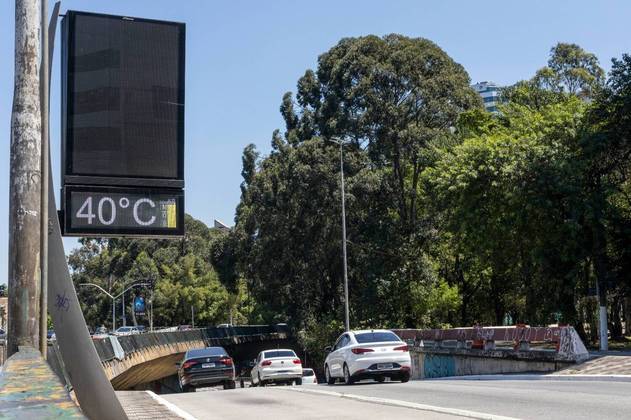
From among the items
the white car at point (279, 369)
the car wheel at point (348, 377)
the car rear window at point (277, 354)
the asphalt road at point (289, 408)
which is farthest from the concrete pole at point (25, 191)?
the car rear window at point (277, 354)

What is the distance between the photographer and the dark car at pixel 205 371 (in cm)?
2794

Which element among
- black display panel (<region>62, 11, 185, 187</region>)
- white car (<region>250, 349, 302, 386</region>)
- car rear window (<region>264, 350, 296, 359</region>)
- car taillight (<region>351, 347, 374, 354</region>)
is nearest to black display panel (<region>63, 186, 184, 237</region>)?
black display panel (<region>62, 11, 185, 187</region>)

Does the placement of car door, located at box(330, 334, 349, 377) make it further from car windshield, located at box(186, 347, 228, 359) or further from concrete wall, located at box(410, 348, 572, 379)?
concrete wall, located at box(410, 348, 572, 379)

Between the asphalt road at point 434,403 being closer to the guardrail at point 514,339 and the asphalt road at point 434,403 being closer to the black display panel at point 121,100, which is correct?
the black display panel at point 121,100

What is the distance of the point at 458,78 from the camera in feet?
163

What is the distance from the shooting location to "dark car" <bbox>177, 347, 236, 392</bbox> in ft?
91.7

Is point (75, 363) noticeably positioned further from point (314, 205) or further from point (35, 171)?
point (314, 205)

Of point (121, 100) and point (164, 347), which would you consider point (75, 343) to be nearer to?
point (121, 100)

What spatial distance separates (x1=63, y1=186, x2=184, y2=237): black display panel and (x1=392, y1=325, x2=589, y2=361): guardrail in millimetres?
15520

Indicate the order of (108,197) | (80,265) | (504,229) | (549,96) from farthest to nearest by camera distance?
(80,265)
(549,96)
(504,229)
(108,197)

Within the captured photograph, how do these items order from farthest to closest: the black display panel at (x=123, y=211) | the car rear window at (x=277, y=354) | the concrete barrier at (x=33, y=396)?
1. the car rear window at (x=277, y=354)
2. the black display panel at (x=123, y=211)
3. the concrete barrier at (x=33, y=396)

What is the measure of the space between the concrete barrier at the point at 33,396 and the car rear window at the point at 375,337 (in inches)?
683

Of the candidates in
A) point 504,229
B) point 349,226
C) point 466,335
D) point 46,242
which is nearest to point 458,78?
point 349,226

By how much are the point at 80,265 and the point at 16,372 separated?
110769mm
